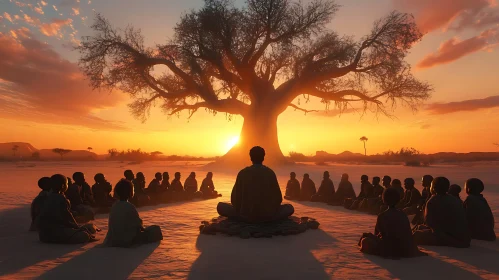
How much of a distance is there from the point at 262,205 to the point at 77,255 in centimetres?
313

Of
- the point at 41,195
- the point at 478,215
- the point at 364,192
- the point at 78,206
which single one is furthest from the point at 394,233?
the point at 78,206

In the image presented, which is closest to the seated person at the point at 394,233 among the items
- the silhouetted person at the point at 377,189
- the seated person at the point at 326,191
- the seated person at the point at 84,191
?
the silhouetted person at the point at 377,189

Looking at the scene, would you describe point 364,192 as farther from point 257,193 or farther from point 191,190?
point 191,190

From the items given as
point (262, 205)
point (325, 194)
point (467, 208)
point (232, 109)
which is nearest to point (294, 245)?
point (262, 205)

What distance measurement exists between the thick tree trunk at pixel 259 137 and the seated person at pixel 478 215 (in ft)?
72.2

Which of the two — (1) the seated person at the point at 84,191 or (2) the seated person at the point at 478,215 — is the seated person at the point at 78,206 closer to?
(1) the seated person at the point at 84,191

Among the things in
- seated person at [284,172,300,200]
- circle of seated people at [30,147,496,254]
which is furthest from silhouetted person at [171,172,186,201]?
seated person at [284,172,300,200]

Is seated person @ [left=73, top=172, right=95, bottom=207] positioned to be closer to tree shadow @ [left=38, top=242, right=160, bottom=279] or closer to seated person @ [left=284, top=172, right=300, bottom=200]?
tree shadow @ [left=38, top=242, right=160, bottom=279]

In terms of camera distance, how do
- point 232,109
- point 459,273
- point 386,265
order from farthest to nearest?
point 232,109
point 386,265
point 459,273

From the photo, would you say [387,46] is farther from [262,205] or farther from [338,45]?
[262,205]

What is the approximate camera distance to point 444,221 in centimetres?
555

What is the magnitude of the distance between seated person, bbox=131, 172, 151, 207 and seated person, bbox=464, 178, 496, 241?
322 inches

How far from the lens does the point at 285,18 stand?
25156mm

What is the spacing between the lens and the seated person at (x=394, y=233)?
4891 mm
